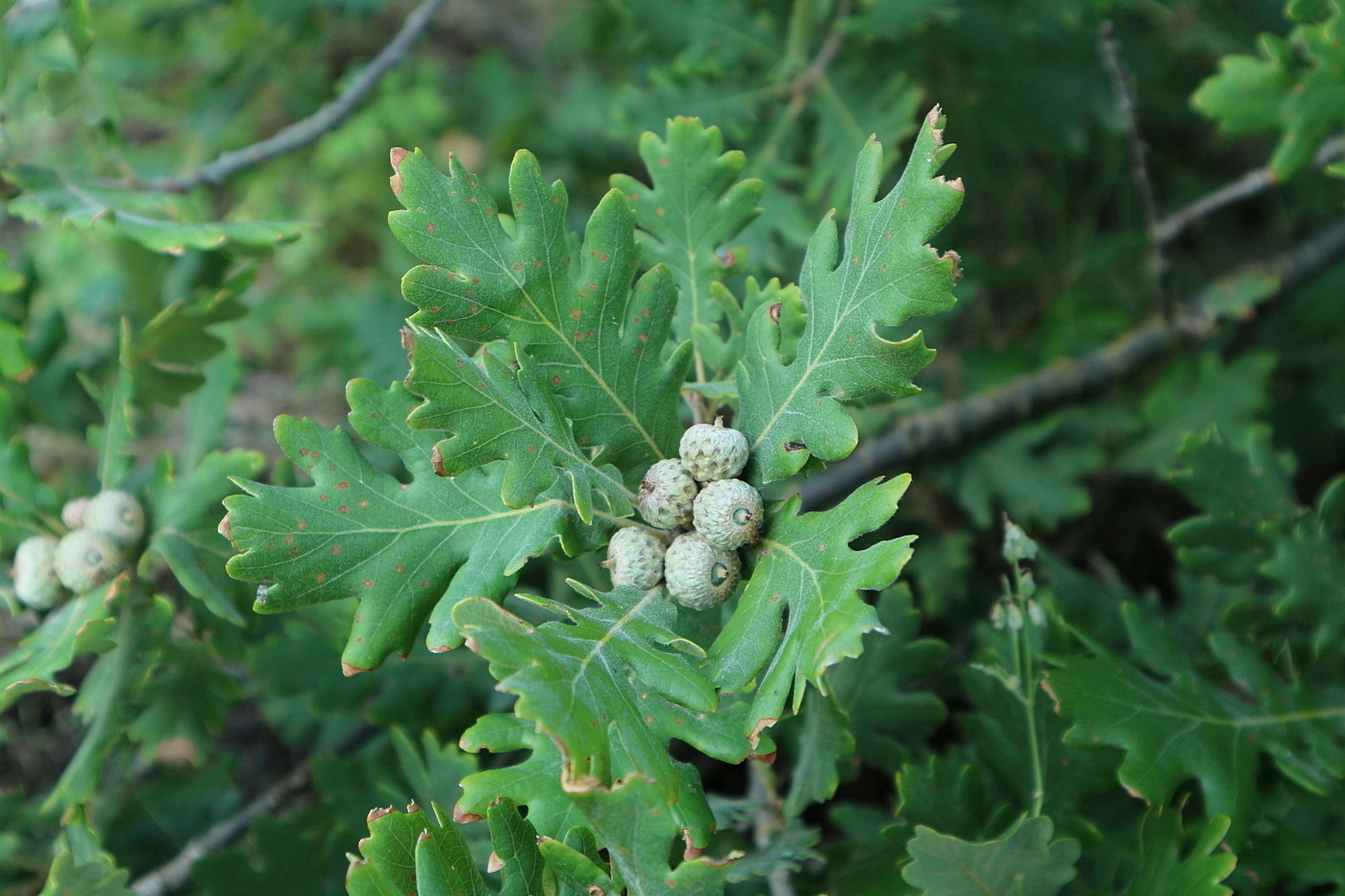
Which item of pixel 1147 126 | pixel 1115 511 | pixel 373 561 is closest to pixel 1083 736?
pixel 373 561

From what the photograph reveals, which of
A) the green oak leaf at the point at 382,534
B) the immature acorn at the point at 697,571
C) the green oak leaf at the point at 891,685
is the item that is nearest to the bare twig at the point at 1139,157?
the green oak leaf at the point at 891,685

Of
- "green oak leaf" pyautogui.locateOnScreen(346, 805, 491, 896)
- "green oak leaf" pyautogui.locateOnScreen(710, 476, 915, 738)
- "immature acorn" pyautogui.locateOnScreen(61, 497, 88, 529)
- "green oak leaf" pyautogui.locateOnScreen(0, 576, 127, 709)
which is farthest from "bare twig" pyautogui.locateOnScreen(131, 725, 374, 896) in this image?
"green oak leaf" pyautogui.locateOnScreen(710, 476, 915, 738)

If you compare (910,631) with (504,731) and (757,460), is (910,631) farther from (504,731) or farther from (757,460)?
(504,731)

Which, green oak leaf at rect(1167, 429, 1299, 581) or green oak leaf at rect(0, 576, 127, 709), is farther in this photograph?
green oak leaf at rect(1167, 429, 1299, 581)

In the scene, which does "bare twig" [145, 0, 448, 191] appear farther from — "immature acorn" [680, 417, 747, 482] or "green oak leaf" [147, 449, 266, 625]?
"immature acorn" [680, 417, 747, 482]

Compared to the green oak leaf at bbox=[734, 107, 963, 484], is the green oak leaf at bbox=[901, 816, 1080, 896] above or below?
below

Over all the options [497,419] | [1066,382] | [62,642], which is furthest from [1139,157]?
[62,642]
